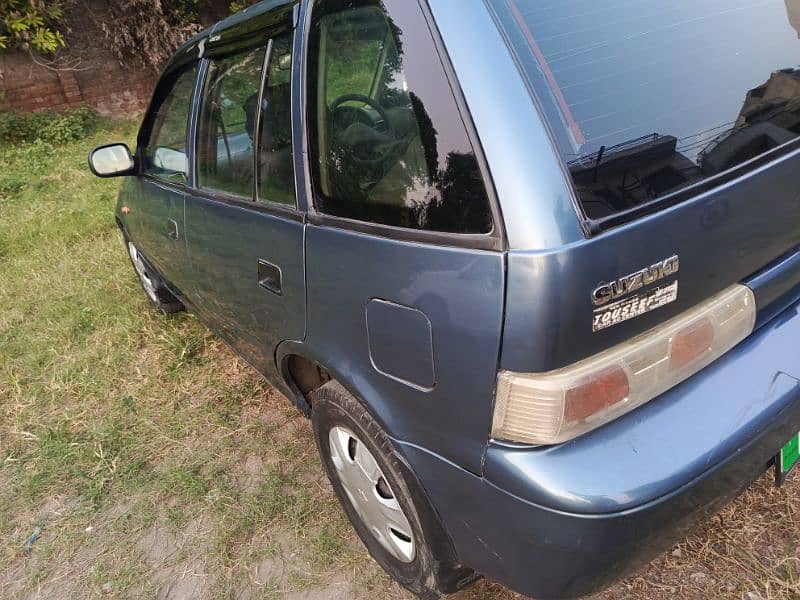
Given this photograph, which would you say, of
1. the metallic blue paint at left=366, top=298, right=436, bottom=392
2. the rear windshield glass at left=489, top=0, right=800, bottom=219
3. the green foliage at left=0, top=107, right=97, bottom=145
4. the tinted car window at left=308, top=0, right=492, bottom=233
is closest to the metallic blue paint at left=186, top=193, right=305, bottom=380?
the tinted car window at left=308, top=0, right=492, bottom=233

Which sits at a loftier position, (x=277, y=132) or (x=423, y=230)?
(x=277, y=132)

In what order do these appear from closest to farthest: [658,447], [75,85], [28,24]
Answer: [658,447] < [28,24] < [75,85]

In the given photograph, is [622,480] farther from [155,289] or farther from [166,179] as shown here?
[155,289]

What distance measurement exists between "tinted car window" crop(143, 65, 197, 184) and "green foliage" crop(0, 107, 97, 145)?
668cm

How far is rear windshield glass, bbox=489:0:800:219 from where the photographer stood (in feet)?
3.75

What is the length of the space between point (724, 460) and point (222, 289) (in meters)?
1.72

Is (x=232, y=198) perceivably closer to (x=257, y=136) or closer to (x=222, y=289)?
(x=257, y=136)

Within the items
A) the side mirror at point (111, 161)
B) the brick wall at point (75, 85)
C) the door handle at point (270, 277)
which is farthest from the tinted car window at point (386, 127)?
the brick wall at point (75, 85)

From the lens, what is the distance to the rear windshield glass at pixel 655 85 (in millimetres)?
1143

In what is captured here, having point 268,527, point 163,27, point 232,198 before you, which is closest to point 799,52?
point 232,198

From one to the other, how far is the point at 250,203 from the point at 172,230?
2.78 ft

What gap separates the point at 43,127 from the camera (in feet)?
26.9

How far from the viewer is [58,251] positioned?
16.0 ft

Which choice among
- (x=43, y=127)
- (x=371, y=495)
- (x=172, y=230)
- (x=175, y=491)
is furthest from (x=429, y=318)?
(x=43, y=127)
